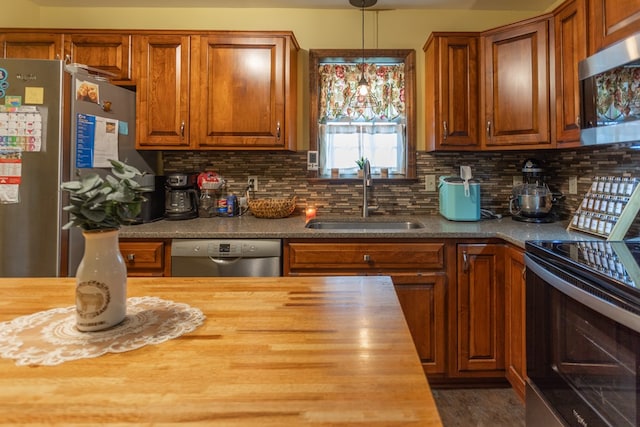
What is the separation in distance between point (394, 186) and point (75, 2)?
268 cm

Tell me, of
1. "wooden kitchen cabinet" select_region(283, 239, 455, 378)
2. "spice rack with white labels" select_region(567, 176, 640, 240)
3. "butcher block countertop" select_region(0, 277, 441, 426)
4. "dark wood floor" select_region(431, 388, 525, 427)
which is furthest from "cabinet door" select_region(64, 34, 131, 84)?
"spice rack with white labels" select_region(567, 176, 640, 240)

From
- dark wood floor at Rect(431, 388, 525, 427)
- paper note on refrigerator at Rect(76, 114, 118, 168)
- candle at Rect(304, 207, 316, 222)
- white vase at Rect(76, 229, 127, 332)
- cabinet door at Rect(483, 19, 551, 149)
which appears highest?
cabinet door at Rect(483, 19, 551, 149)

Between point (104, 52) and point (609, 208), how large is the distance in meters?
3.05

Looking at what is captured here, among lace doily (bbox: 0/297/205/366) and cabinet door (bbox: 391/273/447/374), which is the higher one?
lace doily (bbox: 0/297/205/366)

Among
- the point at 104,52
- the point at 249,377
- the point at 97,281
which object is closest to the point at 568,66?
the point at 249,377

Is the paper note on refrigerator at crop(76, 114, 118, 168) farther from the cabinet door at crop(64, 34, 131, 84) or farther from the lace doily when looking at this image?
the lace doily

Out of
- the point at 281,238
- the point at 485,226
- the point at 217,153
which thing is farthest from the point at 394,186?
the point at 217,153

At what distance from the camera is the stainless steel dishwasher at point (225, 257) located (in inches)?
75.7

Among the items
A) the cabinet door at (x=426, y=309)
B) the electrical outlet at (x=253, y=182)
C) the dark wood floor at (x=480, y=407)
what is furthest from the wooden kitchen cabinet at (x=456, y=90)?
the dark wood floor at (x=480, y=407)

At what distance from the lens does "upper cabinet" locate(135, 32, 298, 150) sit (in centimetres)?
228

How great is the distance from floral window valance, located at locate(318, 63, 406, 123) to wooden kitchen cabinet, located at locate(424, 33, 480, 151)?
370 millimetres

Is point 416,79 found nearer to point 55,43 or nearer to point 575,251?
point 575,251

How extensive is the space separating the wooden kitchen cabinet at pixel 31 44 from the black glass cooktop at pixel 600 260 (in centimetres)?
291

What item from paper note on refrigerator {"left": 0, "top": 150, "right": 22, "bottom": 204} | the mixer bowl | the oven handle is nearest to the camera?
the oven handle
